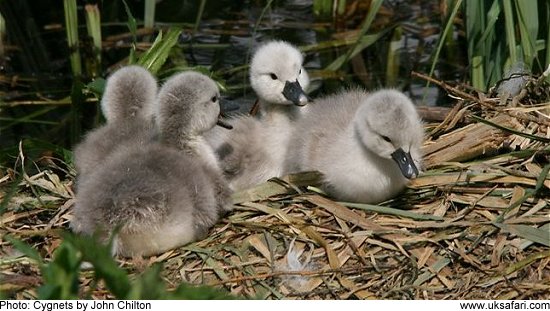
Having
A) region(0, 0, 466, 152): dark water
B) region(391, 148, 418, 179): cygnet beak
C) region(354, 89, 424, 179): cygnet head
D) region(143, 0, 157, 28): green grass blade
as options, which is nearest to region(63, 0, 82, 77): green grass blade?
region(0, 0, 466, 152): dark water

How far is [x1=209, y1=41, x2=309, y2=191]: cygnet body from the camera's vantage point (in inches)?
196

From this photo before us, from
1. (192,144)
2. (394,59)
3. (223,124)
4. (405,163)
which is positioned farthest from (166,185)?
(394,59)

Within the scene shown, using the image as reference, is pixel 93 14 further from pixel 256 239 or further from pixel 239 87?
pixel 256 239

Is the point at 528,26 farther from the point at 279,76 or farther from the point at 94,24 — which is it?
the point at 94,24

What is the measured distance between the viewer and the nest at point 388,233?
419 centimetres

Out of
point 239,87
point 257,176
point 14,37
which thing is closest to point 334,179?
point 257,176

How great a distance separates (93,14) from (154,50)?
3.93ft

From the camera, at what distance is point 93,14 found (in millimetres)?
6527

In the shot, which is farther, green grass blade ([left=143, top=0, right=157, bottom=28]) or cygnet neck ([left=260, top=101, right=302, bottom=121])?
green grass blade ([left=143, top=0, right=157, bottom=28])

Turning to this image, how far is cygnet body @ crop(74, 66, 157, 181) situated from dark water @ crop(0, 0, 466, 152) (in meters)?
1.57

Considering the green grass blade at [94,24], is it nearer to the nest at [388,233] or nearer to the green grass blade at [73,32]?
the green grass blade at [73,32]

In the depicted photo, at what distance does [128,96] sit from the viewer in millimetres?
4883

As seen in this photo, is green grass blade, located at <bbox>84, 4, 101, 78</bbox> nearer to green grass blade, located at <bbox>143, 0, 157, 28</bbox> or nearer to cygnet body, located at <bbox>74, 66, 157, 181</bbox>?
green grass blade, located at <bbox>143, 0, 157, 28</bbox>

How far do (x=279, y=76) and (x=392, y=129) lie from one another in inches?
32.3
